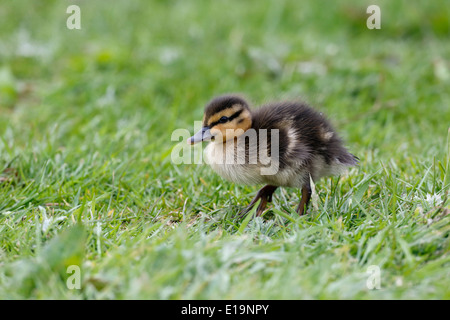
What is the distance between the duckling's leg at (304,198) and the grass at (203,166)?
86 millimetres

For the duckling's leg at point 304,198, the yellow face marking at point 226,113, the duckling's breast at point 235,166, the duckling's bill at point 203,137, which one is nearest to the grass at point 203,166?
the duckling's leg at point 304,198

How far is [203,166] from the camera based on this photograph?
395cm

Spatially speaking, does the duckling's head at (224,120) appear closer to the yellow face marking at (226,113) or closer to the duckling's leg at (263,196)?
the yellow face marking at (226,113)

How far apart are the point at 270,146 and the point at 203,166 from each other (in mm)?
886

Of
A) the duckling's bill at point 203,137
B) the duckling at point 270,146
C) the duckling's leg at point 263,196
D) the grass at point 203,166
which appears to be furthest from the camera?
the duckling's leg at point 263,196

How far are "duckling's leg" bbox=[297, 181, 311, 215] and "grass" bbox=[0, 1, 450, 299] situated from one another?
9cm

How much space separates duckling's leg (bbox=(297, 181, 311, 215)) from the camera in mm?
3172

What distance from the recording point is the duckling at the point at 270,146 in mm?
3152

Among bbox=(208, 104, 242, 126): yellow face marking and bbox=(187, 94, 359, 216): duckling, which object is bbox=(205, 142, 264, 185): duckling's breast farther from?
bbox=(208, 104, 242, 126): yellow face marking

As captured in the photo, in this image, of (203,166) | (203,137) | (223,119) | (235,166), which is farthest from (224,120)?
(203,166)

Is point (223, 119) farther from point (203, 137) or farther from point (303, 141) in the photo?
point (303, 141)

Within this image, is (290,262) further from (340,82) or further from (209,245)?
(340,82)
